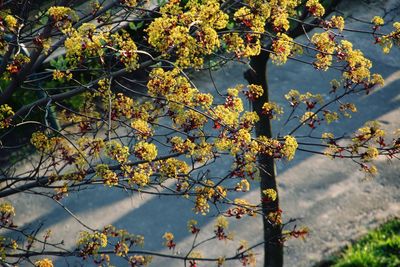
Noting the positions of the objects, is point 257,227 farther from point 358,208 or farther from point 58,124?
point 58,124

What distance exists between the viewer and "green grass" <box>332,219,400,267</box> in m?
7.10

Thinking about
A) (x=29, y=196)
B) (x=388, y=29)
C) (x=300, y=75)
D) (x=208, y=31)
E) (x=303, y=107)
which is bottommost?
(x=208, y=31)

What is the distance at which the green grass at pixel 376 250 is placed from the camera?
7.10 meters

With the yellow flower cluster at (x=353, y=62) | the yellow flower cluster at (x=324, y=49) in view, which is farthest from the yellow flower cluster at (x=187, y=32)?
the yellow flower cluster at (x=353, y=62)

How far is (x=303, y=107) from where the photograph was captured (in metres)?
10.4

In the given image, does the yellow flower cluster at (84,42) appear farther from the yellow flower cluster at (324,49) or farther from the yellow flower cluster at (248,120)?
the yellow flower cluster at (324,49)

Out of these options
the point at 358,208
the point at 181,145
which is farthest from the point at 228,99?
the point at 358,208

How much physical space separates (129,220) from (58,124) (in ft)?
6.79

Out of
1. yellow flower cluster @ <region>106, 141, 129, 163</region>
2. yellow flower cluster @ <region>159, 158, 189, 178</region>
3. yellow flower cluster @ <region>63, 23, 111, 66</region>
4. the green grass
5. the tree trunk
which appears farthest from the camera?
the green grass

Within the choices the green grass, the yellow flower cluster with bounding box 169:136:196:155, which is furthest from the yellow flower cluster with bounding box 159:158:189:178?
the green grass

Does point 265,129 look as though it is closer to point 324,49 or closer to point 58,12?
point 324,49

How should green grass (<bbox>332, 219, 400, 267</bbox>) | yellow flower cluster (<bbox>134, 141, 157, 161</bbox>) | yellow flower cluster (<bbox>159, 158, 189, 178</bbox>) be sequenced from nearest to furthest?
yellow flower cluster (<bbox>134, 141, 157, 161</bbox>)
yellow flower cluster (<bbox>159, 158, 189, 178</bbox>)
green grass (<bbox>332, 219, 400, 267</bbox>)

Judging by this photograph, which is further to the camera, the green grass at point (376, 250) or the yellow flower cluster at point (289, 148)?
the green grass at point (376, 250)

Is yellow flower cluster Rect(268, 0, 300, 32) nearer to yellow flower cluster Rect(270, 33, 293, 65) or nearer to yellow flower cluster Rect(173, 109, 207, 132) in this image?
yellow flower cluster Rect(270, 33, 293, 65)
